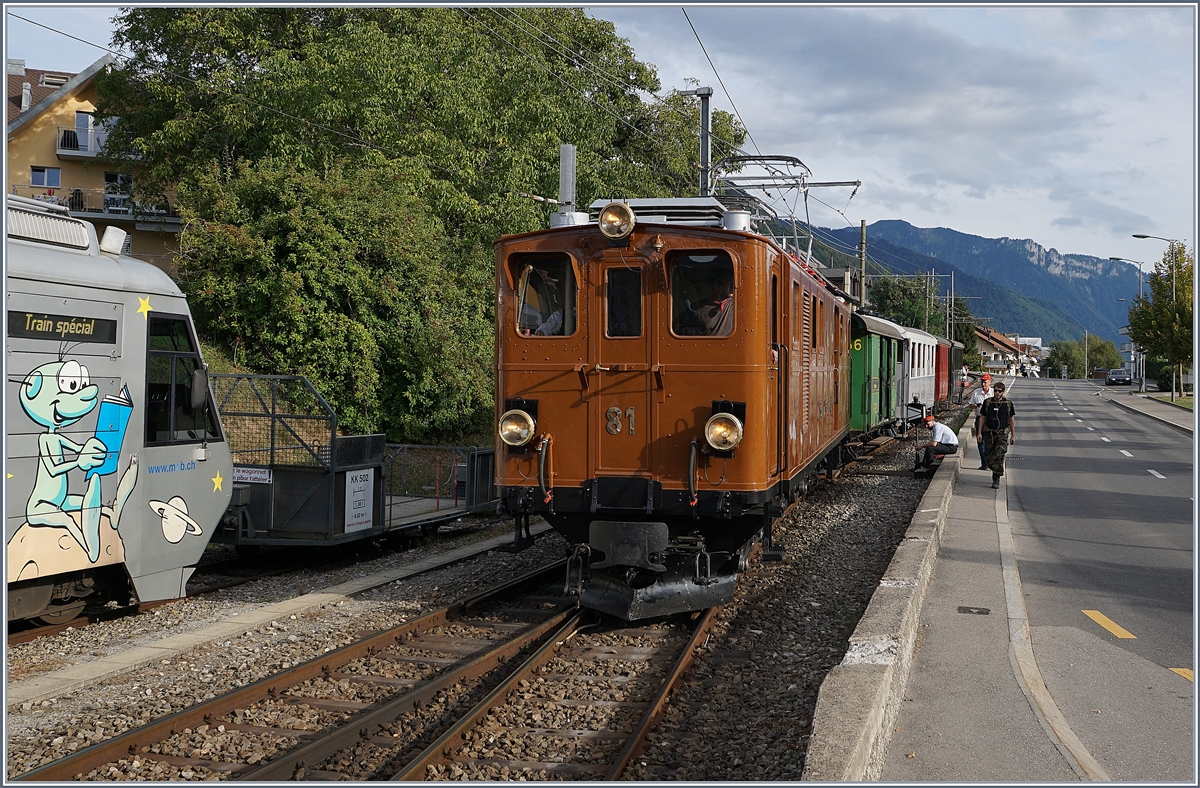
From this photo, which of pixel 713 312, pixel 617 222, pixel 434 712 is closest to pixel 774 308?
pixel 713 312

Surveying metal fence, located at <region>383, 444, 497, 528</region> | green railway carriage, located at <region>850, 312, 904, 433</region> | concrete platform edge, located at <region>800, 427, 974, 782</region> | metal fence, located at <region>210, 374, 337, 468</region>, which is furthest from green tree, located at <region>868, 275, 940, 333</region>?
concrete platform edge, located at <region>800, 427, 974, 782</region>

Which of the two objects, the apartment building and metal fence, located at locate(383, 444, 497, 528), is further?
the apartment building

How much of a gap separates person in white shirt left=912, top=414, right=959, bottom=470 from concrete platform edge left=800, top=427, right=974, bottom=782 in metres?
9.56

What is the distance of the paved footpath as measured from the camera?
16.2 ft

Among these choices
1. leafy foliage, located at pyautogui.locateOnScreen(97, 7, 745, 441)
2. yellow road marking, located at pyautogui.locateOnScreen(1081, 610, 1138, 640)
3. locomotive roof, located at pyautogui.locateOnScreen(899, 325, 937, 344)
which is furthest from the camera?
locomotive roof, located at pyautogui.locateOnScreen(899, 325, 937, 344)

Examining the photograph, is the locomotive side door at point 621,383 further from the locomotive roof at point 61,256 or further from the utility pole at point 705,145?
the utility pole at point 705,145

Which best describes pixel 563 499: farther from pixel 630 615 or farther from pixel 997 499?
pixel 997 499

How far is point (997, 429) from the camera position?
1564cm

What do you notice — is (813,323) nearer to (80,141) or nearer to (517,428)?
(517,428)

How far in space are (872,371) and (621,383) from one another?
13434 mm

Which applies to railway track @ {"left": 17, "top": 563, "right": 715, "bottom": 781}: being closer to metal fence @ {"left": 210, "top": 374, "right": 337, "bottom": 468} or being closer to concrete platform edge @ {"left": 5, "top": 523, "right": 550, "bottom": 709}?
concrete platform edge @ {"left": 5, "top": 523, "right": 550, "bottom": 709}

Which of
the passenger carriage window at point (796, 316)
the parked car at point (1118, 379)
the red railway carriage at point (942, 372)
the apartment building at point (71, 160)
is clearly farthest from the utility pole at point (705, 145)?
the parked car at point (1118, 379)

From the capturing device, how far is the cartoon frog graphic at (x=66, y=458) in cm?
726

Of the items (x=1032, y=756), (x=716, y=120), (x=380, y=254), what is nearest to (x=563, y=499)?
(x=1032, y=756)
